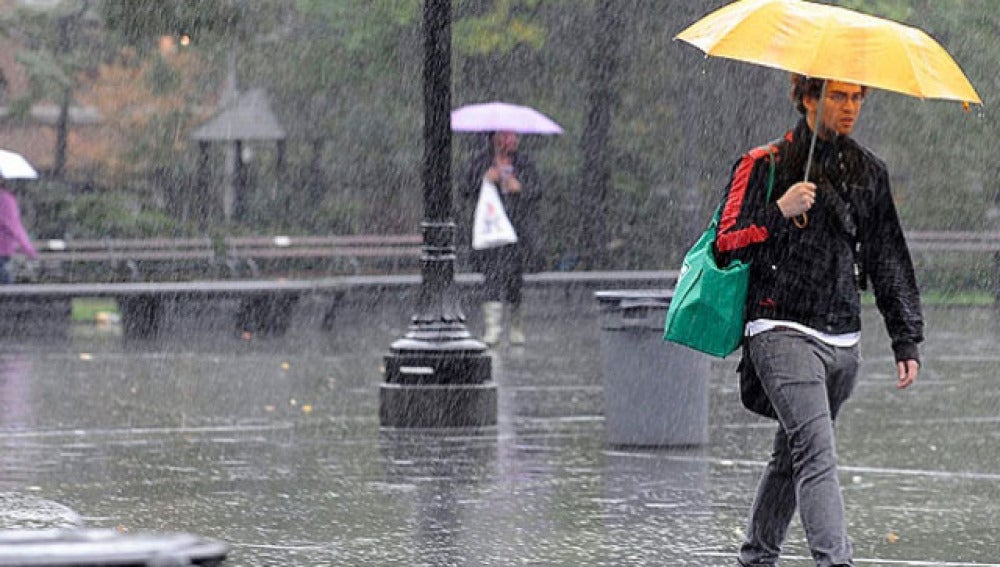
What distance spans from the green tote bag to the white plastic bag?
12178 millimetres

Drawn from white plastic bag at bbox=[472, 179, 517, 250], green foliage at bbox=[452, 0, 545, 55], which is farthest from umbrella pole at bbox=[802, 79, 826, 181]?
green foliage at bbox=[452, 0, 545, 55]

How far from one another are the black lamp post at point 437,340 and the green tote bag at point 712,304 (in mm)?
5761

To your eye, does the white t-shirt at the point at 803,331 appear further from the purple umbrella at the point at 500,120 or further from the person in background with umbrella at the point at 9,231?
the person in background with umbrella at the point at 9,231

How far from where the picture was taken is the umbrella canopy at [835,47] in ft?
24.7

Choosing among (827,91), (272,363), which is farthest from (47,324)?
(827,91)

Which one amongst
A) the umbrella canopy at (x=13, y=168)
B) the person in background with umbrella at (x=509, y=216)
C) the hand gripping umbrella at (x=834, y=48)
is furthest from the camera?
the umbrella canopy at (x=13, y=168)

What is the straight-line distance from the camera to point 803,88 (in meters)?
7.77

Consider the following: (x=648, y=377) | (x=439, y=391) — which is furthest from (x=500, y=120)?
(x=648, y=377)

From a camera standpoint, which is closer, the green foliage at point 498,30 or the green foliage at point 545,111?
the green foliage at point 498,30

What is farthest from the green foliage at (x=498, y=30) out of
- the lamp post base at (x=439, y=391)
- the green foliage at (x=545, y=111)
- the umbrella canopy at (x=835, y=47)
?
the umbrella canopy at (x=835, y=47)

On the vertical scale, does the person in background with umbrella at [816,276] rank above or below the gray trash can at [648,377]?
above

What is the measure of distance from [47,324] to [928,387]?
10.3 metres

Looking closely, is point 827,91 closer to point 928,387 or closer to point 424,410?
point 424,410

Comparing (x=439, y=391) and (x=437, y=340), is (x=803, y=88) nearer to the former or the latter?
(x=439, y=391)
